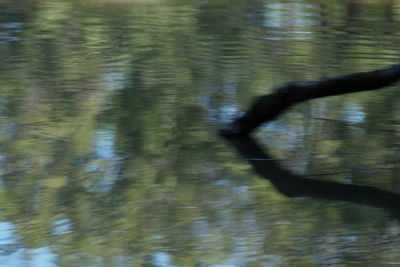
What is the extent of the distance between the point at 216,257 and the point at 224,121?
2541 mm

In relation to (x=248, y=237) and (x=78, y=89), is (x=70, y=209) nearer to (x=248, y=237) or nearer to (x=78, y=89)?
(x=248, y=237)

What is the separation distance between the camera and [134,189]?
16.5 feet

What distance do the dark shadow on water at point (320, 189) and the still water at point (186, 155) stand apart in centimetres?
2

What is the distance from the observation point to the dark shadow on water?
477 cm

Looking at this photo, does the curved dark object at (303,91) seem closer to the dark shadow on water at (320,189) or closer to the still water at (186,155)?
the still water at (186,155)

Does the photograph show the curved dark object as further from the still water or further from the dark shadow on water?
the dark shadow on water

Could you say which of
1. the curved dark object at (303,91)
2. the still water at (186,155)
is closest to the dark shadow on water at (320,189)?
the still water at (186,155)

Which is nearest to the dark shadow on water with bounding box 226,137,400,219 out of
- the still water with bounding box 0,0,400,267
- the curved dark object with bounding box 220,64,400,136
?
the still water with bounding box 0,0,400,267

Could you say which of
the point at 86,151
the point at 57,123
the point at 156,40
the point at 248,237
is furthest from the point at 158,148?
the point at 156,40

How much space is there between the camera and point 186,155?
5.67 m

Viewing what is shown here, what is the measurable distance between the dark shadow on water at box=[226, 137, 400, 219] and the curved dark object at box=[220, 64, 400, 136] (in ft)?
1.83

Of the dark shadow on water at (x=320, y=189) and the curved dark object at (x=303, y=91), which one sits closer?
the dark shadow on water at (x=320, y=189)

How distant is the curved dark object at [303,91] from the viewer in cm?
582

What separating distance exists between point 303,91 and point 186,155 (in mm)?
1167
